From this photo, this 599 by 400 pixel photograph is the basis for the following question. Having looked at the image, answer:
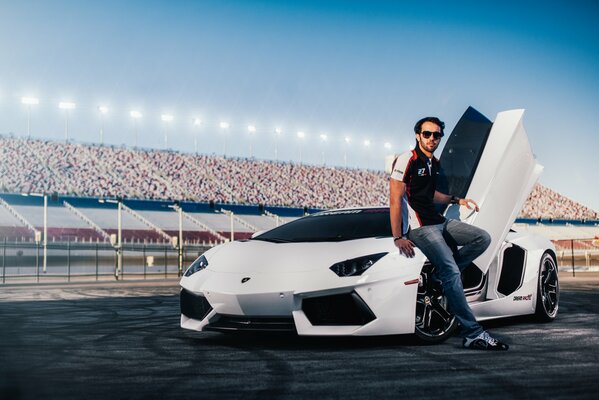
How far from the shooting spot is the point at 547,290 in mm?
8070

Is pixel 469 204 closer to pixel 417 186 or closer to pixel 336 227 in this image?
pixel 417 186

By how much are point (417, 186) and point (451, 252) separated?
0.61 meters

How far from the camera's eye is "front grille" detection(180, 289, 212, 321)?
6.32m

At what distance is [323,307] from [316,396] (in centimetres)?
187

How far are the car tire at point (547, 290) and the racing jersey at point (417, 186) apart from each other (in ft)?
7.38

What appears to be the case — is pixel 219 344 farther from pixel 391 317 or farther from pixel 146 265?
pixel 146 265

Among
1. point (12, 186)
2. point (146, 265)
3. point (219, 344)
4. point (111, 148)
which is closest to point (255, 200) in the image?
point (111, 148)

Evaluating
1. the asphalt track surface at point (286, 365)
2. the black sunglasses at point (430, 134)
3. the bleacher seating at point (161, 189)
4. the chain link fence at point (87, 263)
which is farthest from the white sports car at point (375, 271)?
the bleacher seating at point (161, 189)

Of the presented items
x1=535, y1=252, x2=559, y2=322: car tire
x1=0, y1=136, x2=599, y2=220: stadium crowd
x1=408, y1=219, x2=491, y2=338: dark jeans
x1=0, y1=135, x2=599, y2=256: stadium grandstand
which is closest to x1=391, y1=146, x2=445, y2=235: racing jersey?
x1=408, y1=219, x2=491, y2=338: dark jeans

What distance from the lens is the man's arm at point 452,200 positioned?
6605 mm

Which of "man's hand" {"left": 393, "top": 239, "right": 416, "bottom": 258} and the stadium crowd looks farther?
the stadium crowd

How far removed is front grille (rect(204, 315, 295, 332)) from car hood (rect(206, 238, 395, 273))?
410 millimetres

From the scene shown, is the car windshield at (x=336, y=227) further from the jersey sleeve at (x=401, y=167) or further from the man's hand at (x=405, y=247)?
the jersey sleeve at (x=401, y=167)

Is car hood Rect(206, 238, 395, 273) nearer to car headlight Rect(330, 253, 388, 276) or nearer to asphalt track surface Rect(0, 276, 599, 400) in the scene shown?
car headlight Rect(330, 253, 388, 276)
